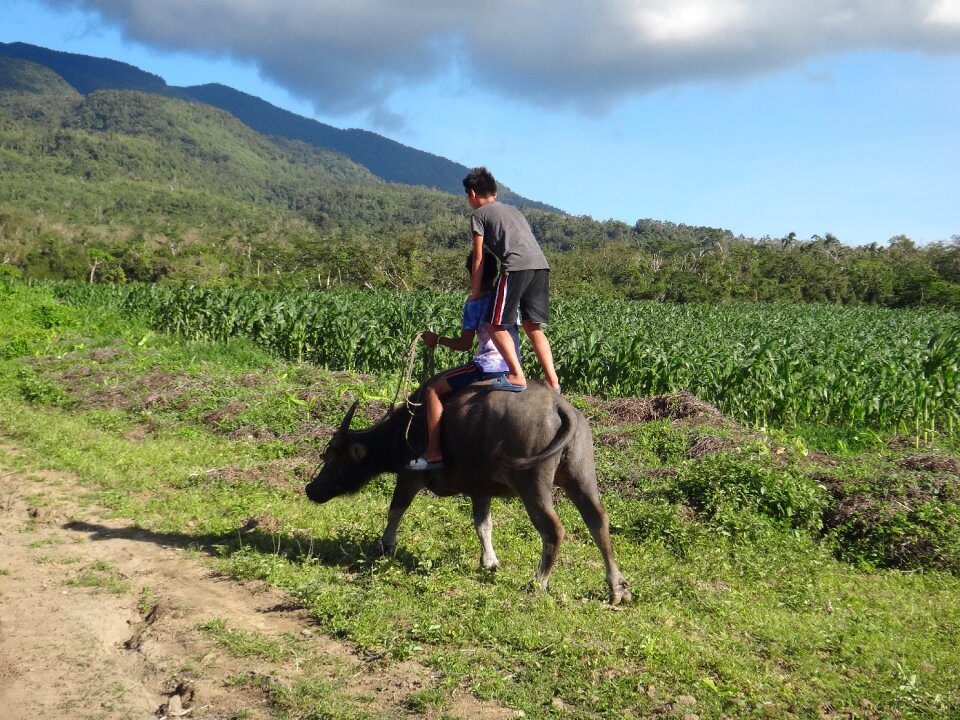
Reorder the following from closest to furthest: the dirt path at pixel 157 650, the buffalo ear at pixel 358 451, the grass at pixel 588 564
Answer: the dirt path at pixel 157 650, the grass at pixel 588 564, the buffalo ear at pixel 358 451

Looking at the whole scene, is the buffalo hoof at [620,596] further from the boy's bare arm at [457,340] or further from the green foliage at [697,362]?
the green foliage at [697,362]

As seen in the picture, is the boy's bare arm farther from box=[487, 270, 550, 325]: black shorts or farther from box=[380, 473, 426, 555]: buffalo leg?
box=[380, 473, 426, 555]: buffalo leg

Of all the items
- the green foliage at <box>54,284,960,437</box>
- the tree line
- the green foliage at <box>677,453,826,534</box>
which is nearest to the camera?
the green foliage at <box>677,453,826,534</box>

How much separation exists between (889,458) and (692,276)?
50356 mm

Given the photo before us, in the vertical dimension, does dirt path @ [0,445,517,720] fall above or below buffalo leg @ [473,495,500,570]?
below

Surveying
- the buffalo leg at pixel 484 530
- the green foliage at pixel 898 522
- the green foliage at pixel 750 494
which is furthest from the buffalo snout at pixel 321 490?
the green foliage at pixel 898 522

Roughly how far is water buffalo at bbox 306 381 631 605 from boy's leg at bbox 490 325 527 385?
0.47ft

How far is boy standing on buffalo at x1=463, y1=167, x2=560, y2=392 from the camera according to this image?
5.75 m

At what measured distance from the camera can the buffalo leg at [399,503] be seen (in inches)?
245

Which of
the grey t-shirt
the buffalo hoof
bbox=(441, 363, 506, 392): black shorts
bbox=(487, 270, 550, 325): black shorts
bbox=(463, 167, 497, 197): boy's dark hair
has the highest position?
bbox=(463, 167, 497, 197): boy's dark hair

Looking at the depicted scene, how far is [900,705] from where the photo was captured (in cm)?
417

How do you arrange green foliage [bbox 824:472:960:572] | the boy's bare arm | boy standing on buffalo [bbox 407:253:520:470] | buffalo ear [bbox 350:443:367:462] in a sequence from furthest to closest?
green foliage [bbox 824:472:960:572], buffalo ear [bbox 350:443:367:462], the boy's bare arm, boy standing on buffalo [bbox 407:253:520:470]

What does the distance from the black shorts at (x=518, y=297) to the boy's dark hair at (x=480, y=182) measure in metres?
0.69

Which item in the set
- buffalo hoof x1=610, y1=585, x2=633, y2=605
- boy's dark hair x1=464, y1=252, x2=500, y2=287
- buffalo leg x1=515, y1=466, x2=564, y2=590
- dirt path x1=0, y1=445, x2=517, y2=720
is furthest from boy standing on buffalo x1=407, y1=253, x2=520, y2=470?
buffalo hoof x1=610, y1=585, x2=633, y2=605
